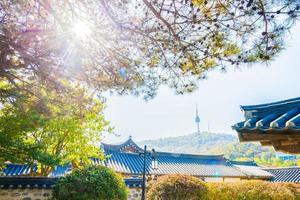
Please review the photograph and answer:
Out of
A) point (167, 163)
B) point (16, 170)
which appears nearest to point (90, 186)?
point (16, 170)

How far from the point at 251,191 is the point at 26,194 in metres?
7.49

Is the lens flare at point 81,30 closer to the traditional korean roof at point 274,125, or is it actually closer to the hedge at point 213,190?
the traditional korean roof at point 274,125

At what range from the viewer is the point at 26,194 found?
29.1ft

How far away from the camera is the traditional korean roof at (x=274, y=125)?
9.13 feet

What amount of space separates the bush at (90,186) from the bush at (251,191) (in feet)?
12.9

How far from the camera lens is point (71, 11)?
464cm

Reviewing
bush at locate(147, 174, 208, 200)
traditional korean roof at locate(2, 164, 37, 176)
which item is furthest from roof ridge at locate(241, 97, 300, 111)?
traditional korean roof at locate(2, 164, 37, 176)

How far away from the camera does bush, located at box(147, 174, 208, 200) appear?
31.7ft

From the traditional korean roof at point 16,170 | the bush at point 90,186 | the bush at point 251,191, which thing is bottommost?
the bush at point 251,191

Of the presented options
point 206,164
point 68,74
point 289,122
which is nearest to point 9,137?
point 68,74

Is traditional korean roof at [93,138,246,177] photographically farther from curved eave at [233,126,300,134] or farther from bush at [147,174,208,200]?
curved eave at [233,126,300,134]

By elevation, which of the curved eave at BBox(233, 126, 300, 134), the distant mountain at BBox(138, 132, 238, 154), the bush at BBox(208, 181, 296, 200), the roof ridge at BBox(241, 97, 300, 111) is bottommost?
the bush at BBox(208, 181, 296, 200)

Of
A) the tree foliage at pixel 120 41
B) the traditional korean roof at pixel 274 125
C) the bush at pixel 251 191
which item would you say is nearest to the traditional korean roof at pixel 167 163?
the bush at pixel 251 191

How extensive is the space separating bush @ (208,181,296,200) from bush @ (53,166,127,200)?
3.94 m
